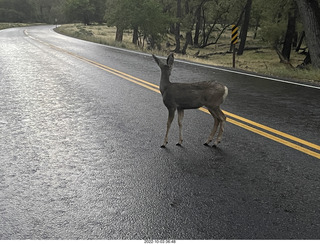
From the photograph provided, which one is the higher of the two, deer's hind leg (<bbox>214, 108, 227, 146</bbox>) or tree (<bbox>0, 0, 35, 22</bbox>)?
tree (<bbox>0, 0, 35, 22</bbox>)

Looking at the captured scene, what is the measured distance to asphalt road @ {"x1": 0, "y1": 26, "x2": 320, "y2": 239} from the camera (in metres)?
2.80

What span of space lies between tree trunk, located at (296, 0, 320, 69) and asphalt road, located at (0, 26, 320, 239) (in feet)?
22.6

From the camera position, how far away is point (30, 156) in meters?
4.25

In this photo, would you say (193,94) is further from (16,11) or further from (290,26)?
(16,11)

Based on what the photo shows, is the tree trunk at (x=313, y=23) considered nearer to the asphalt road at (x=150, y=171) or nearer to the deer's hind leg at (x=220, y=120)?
the asphalt road at (x=150, y=171)

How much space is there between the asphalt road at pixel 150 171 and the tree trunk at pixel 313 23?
6874 millimetres

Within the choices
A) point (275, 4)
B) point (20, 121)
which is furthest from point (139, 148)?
point (275, 4)

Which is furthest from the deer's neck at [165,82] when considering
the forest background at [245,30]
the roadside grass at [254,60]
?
the forest background at [245,30]

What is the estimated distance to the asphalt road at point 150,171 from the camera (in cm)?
280

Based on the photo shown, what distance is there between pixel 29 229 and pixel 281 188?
2473mm

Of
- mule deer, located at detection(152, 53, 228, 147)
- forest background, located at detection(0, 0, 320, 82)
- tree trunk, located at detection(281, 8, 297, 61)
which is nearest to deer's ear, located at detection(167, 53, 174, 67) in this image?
mule deer, located at detection(152, 53, 228, 147)

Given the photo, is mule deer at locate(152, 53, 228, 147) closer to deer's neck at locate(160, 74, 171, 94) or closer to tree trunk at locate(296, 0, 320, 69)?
deer's neck at locate(160, 74, 171, 94)

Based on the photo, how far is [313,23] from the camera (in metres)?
13.2
